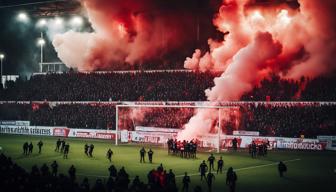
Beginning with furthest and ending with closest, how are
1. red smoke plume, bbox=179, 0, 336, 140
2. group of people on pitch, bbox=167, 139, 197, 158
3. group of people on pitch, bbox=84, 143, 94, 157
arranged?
red smoke plume, bbox=179, 0, 336, 140 < group of people on pitch, bbox=167, 139, 197, 158 < group of people on pitch, bbox=84, 143, 94, 157

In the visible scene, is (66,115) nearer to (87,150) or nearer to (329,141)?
(87,150)

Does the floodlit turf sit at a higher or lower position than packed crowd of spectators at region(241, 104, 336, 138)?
lower

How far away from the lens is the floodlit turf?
2968cm

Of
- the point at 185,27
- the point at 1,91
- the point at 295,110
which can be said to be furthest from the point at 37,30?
the point at 295,110

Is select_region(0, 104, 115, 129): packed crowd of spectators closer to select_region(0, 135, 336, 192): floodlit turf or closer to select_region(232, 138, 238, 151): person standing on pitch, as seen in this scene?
select_region(0, 135, 336, 192): floodlit turf

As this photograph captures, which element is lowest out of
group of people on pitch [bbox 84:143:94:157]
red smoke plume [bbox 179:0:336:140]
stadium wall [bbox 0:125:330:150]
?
group of people on pitch [bbox 84:143:94:157]

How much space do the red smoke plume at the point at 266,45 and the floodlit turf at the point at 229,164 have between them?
353 inches

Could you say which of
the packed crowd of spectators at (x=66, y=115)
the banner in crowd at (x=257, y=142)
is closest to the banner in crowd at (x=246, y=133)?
the banner in crowd at (x=257, y=142)

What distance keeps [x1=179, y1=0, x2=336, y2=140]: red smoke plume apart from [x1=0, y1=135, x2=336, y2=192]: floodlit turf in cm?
896

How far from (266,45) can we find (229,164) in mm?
22225

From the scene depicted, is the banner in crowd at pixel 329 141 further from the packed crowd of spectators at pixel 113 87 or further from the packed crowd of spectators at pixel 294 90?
the packed crowd of spectators at pixel 113 87

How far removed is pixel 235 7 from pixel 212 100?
49.2 feet

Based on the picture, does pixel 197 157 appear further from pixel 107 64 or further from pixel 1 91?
pixel 1 91

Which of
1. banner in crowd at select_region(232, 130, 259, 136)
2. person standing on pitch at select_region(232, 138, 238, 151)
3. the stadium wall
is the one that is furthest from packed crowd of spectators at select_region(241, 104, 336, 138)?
person standing on pitch at select_region(232, 138, 238, 151)
